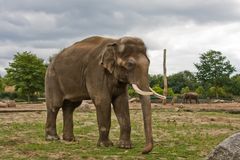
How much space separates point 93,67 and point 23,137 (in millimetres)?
3231

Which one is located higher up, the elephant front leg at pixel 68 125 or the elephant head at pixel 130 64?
the elephant head at pixel 130 64

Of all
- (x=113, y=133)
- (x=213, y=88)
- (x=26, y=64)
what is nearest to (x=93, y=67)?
(x=113, y=133)

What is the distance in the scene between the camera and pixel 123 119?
34.1 feet

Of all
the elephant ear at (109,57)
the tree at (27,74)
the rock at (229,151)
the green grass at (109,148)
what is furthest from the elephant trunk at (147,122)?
the tree at (27,74)

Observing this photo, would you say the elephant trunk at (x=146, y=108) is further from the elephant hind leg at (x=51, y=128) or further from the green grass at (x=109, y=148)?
the elephant hind leg at (x=51, y=128)

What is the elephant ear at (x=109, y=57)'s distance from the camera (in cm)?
991

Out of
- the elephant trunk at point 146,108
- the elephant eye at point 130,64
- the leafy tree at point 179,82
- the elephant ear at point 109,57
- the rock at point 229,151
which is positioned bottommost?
the rock at point 229,151

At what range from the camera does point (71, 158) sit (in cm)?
869

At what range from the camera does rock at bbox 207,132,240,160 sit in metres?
5.99

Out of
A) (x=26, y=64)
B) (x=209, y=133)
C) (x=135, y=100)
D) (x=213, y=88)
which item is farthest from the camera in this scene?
(x=213, y=88)

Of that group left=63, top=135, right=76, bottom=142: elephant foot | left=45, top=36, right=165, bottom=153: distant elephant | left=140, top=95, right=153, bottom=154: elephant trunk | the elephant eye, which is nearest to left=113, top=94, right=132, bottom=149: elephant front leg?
left=45, top=36, right=165, bottom=153: distant elephant

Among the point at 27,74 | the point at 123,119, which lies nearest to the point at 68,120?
the point at 123,119

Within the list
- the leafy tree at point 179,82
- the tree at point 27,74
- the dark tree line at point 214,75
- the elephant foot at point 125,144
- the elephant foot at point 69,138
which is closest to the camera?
the elephant foot at point 125,144

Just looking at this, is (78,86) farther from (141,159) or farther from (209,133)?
(209,133)
